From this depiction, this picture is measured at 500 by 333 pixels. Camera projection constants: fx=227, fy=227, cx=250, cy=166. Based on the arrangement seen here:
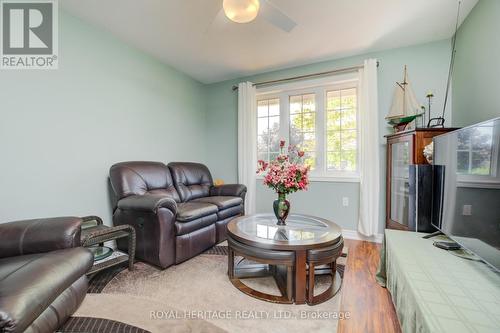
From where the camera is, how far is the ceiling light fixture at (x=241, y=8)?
1552mm

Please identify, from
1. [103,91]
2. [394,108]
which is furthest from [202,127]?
[394,108]

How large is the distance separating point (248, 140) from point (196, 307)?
2.64 meters

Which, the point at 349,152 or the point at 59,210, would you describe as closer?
the point at 59,210

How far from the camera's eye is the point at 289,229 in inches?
78.9

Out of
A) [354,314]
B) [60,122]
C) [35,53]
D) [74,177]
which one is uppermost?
[35,53]

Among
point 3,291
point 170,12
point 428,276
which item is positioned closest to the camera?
point 3,291

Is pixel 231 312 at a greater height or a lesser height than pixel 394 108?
lesser

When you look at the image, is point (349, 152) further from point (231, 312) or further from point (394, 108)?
point (231, 312)

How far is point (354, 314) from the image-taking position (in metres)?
1.54

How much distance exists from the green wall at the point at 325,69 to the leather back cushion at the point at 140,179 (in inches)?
52.8

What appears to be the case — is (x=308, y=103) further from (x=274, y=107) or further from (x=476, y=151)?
(x=476, y=151)

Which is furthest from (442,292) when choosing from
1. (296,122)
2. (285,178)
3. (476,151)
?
(296,122)

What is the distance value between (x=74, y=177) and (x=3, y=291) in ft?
5.42

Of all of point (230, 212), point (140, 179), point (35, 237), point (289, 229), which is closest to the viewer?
point (35, 237)
